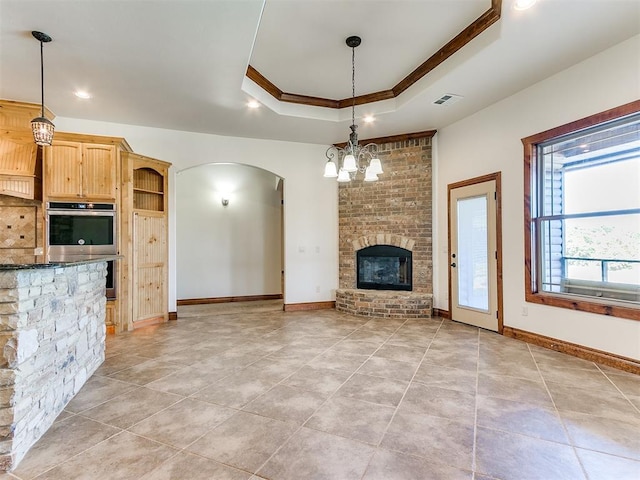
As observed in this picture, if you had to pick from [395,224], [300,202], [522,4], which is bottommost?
[395,224]

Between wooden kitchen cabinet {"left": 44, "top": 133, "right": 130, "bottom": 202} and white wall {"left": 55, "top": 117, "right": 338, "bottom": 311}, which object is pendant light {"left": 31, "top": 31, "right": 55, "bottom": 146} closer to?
wooden kitchen cabinet {"left": 44, "top": 133, "right": 130, "bottom": 202}

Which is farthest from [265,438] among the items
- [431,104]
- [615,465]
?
[431,104]

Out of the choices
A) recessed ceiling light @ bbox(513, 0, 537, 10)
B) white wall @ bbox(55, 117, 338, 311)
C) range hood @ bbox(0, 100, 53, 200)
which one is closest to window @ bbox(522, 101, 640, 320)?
recessed ceiling light @ bbox(513, 0, 537, 10)

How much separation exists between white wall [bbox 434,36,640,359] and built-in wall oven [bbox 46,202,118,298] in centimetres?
484

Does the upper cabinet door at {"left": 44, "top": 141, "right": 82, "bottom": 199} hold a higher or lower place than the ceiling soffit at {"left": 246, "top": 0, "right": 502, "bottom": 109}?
lower

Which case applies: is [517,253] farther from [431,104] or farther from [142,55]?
[142,55]

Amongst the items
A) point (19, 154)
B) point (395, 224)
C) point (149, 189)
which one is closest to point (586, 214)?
point (395, 224)

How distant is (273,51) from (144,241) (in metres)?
3.21

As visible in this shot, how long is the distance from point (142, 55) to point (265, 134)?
2.54m

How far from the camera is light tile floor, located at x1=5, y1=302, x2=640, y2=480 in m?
1.76

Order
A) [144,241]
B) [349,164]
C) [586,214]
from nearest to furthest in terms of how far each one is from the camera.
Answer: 1. [349,164]
2. [586,214]
3. [144,241]

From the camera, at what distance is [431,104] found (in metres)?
4.41

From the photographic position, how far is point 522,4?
2.58 metres

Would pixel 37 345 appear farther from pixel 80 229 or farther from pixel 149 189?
pixel 149 189
